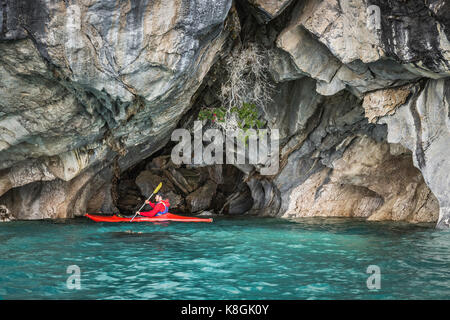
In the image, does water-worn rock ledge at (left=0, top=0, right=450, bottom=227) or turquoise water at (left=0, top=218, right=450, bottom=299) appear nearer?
turquoise water at (left=0, top=218, right=450, bottom=299)

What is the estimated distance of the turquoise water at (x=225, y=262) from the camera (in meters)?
6.30

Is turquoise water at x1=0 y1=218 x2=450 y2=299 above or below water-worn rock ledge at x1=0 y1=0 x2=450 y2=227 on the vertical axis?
below

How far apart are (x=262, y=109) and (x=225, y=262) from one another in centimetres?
742

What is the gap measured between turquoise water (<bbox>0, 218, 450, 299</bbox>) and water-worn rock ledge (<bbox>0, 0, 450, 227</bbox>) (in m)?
2.34

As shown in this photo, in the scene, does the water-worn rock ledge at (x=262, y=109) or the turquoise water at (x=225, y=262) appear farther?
the water-worn rock ledge at (x=262, y=109)

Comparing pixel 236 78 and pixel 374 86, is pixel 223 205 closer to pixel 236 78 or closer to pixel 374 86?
pixel 236 78

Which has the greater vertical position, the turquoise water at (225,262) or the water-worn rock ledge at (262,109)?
the water-worn rock ledge at (262,109)

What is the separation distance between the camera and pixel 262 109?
47.8 ft

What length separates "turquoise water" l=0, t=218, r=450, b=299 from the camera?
6.30 m

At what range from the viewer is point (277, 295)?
6.14 metres

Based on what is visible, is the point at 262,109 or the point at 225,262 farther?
the point at 262,109

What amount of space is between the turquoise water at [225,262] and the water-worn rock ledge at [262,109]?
2340mm
